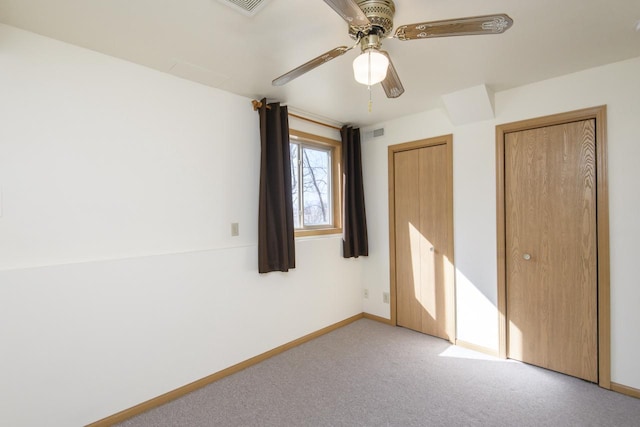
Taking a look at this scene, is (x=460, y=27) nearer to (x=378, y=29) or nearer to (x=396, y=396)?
(x=378, y=29)

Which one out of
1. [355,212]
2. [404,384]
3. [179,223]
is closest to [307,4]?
[179,223]

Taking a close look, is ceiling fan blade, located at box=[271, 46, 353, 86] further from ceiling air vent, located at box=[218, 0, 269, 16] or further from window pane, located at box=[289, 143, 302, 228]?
window pane, located at box=[289, 143, 302, 228]

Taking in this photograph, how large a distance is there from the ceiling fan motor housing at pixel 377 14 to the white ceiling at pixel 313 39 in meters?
0.08

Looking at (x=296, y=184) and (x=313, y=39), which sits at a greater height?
(x=313, y=39)

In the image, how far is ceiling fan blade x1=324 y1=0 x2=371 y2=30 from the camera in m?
1.16

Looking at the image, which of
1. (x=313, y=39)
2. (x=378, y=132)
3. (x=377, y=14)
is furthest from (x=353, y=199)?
(x=377, y=14)

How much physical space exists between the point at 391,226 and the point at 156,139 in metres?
→ 2.52

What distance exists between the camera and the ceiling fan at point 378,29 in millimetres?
1232

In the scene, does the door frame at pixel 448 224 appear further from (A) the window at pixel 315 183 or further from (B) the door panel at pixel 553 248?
(A) the window at pixel 315 183

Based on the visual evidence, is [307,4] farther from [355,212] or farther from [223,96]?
[355,212]

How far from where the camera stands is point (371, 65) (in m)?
1.47

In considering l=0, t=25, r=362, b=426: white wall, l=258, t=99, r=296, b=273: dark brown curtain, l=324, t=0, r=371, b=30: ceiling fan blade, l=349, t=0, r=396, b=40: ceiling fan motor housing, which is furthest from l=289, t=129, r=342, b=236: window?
l=324, t=0, r=371, b=30: ceiling fan blade

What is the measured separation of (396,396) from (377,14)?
242cm

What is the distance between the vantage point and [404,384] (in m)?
2.37
